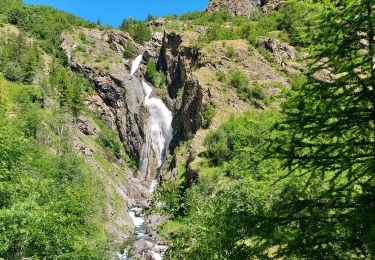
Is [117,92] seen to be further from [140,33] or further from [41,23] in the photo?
[41,23]

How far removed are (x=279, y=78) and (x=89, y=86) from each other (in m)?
49.2

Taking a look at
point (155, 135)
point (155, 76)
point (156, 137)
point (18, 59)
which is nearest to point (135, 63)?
point (155, 76)

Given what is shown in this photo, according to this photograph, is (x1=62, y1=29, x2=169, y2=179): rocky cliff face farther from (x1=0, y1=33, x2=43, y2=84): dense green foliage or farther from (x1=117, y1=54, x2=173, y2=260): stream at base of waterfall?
(x1=0, y1=33, x2=43, y2=84): dense green foliage

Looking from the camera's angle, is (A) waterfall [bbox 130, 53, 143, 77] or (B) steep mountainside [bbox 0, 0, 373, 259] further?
(A) waterfall [bbox 130, 53, 143, 77]

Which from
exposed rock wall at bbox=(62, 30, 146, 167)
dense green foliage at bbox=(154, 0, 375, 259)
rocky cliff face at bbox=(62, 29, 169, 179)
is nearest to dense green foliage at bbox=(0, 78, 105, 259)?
dense green foliage at bbox=(154, 0, 375, 259)

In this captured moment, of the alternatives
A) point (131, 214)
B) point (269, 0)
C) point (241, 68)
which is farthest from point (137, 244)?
point (269, 0)

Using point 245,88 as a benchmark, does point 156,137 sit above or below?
below

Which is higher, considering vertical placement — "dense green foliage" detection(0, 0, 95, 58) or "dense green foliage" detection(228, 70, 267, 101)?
"dense green foliage" detection(0, 0, 95, 58)

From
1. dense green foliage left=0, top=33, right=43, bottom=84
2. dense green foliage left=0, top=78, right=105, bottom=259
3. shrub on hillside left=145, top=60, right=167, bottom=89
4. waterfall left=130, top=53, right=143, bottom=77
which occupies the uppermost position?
waterfall left=130, top=53, right=143, bottom=77

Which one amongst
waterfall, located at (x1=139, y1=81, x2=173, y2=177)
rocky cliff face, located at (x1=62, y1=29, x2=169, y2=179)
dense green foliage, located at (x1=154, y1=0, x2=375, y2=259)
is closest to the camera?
dense green foliage, located at (x1=154, y1=0, x2=375, y2=259)

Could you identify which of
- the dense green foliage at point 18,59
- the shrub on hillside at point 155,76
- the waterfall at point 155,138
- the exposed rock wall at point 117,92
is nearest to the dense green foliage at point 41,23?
the exposed rock wall at point 117,92

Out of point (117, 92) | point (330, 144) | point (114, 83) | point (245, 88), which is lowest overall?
point (330, 144)

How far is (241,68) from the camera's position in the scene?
78188mm

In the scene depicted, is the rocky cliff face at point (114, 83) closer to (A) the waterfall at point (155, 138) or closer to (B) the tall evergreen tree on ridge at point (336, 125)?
(A) the waterfall at point (155, 138)
